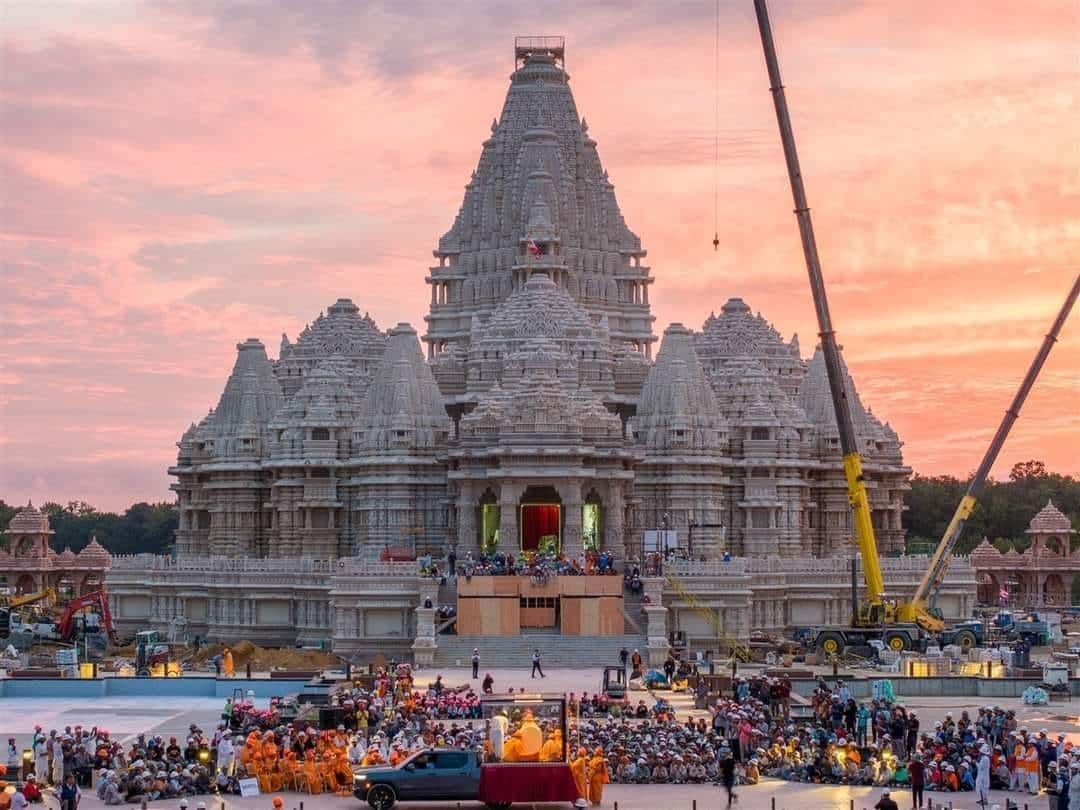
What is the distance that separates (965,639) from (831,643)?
30.7 ft

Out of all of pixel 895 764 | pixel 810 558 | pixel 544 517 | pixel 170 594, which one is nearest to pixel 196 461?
pixel 170 594

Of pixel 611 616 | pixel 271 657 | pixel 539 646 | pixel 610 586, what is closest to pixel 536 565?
pixel 610 586

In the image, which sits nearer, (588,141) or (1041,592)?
(588,141)

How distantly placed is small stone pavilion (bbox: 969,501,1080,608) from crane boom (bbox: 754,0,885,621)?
4864 centimetres

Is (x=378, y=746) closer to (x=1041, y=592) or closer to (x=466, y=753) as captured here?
(x=466, y=753)

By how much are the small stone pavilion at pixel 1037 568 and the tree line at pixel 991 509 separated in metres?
12.8

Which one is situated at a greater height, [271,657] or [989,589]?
[989,589]

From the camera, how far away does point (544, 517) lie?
104 meters

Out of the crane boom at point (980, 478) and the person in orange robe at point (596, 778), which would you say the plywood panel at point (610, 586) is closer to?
the crane boom at point (980, 478)

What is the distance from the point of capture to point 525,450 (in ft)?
323

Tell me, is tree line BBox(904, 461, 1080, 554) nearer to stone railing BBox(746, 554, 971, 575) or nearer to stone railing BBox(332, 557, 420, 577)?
stone railing BBox(746, 554, 971, 575)

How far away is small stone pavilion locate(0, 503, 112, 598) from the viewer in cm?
14762

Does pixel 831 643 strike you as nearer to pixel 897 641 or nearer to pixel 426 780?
pixel 897 641

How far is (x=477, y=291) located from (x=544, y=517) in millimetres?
19645
